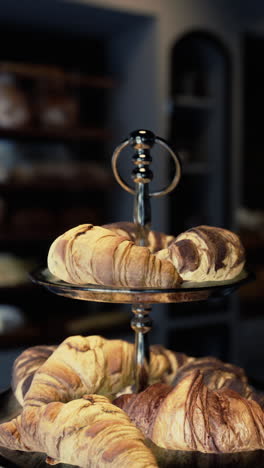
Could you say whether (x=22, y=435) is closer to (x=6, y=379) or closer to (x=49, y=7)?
(x=6, y=379)

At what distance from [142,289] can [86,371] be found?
201mm

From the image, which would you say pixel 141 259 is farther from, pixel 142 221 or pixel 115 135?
pixel 115 135

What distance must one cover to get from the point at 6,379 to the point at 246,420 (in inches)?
18.5

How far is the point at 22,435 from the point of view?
773 millimetres

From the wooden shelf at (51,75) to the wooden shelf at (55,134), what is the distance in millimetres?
224

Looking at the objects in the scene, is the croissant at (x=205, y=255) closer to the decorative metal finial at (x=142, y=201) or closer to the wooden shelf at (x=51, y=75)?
the decorative metal finial at (x=142, y=201)

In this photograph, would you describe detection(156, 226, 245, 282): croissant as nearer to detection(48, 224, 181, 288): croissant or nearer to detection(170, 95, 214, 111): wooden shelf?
detection(48, 224, 181, 288): croissant

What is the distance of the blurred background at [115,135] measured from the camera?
8.71ft

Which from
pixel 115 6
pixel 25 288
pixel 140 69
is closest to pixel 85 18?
pixel 115 6

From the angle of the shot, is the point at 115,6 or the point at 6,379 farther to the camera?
the point at 115,6

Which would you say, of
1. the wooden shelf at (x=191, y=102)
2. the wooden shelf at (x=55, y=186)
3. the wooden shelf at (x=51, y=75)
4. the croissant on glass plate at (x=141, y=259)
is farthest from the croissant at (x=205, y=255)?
the wooden shelf at (x=191, y=102)

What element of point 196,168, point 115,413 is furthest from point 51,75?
point 115,413

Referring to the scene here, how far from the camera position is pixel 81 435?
729mm

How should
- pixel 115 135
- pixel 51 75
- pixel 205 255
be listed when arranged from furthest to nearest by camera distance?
pixel 115 135 < pixel 51 75 < pixel 205 255
